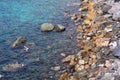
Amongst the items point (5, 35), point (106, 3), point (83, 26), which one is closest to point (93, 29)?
point (83, 26)

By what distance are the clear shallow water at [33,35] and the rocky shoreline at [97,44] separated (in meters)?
0.91

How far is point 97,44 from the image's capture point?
61.3 feet

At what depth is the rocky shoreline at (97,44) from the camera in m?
15.5

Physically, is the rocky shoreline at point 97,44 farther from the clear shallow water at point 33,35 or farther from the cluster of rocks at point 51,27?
the cluster of rocks at point 51,27

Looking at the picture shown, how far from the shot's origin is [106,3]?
2472 centimetres

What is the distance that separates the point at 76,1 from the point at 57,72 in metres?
12.3

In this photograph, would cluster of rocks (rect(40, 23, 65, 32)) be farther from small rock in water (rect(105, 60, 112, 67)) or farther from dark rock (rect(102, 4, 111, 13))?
small rock in water (rect(105, 60, 112, 67))

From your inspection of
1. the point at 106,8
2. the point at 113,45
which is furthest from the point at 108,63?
the point at 106,8

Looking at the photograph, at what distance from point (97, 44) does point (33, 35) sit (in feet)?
16.9

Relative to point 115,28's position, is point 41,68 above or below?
below

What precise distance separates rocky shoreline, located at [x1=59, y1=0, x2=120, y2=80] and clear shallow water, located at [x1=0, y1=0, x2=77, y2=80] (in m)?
0.91

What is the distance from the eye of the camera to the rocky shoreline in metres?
15.5

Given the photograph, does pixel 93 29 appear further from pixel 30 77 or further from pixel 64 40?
pixel 30 77

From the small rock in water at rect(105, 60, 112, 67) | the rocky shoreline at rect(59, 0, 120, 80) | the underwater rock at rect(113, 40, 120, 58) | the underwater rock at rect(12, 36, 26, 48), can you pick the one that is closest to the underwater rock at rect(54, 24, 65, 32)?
the rocky shoreline at rect(59, 0, 120, 80)
